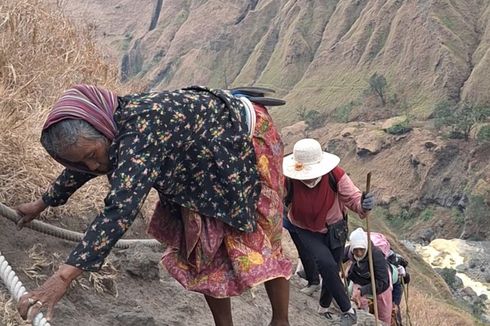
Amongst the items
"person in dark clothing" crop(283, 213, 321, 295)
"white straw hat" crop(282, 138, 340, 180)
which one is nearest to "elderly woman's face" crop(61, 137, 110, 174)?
"white straw hat" crop(282, 138, 340, 180)

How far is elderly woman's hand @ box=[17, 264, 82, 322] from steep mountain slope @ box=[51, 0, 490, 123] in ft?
193

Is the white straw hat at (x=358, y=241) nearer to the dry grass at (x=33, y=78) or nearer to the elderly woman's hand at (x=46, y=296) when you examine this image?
the dry grass at (x=33, y=78)

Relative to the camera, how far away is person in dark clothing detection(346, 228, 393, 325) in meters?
5.08

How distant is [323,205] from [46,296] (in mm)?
2565

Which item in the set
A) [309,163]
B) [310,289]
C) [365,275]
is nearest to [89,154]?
[309,163]

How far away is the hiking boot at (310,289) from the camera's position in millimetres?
5591

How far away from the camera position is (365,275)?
5.23m

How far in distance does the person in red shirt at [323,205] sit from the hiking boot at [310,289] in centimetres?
94

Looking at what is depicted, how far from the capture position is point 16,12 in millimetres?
4746

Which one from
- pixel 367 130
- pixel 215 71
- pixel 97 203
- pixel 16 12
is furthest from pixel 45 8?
pixel 215 71

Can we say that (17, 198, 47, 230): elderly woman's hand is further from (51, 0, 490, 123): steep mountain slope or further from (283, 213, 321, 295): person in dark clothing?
(51, 0, 490, 123): steep mountain slope

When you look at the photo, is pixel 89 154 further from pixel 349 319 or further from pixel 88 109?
pixel 349 319

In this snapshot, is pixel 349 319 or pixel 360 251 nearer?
pixel 349 319

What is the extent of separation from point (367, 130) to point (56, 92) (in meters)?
53.6
